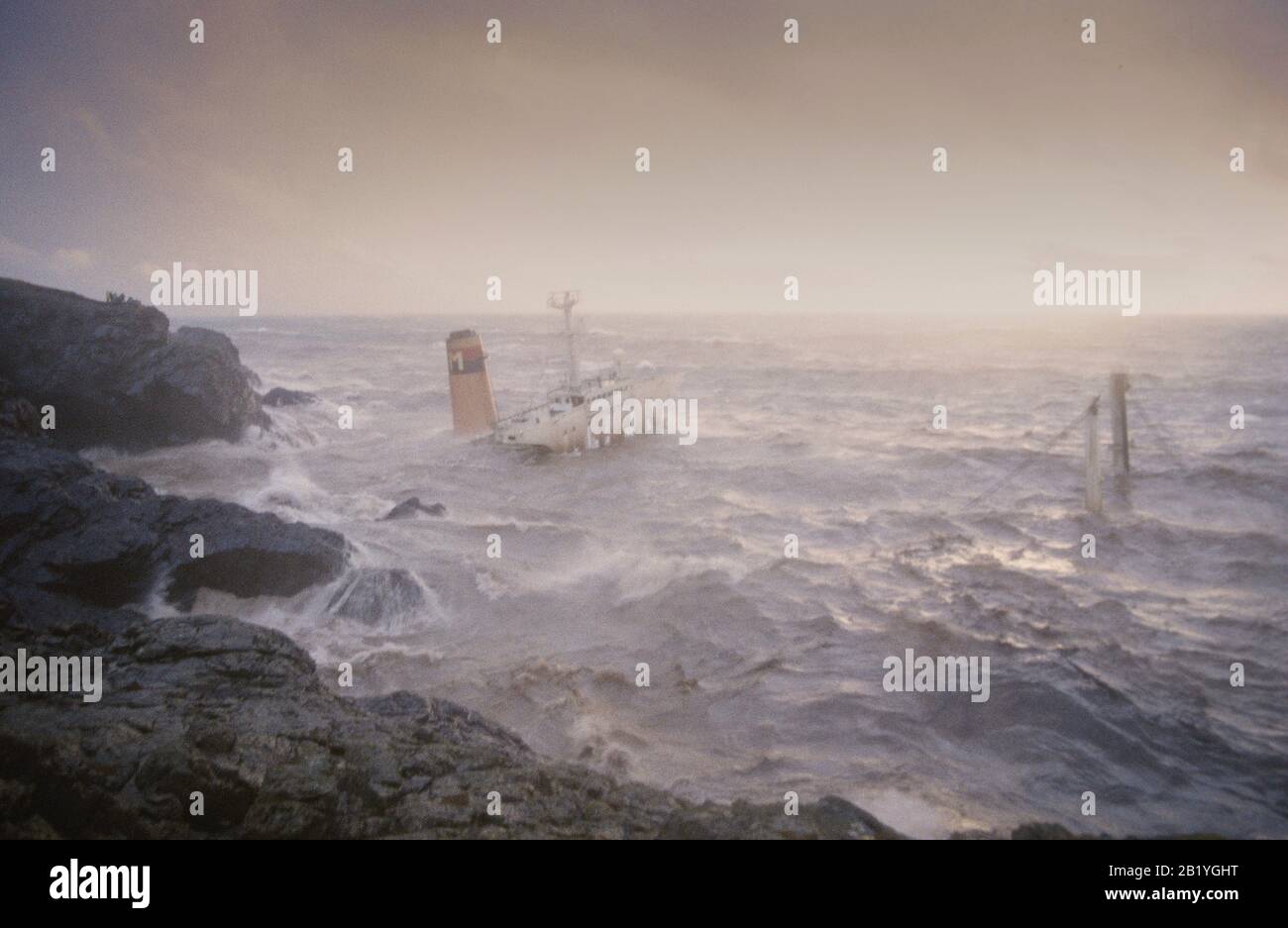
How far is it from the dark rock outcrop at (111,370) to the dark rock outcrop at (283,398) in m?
8.56

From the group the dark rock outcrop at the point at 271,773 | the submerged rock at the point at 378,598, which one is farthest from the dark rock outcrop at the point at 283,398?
the dark rock outcrop at the point at 271,773

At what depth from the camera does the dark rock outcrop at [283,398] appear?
108 feet

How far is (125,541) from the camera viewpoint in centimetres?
1105

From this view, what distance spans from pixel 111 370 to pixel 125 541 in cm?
1349

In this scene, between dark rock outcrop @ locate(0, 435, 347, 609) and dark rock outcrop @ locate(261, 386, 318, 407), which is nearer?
dark rock outcrop @ locate(0, 435, 347, 609)

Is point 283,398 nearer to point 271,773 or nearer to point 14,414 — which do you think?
point 14,414

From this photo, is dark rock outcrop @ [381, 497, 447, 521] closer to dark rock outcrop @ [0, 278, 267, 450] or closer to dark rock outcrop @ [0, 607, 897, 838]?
dark rock outcrop @ [0, 607, 897, 838]

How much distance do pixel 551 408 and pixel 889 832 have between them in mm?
23001

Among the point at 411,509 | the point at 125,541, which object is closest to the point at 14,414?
the point at 125,541

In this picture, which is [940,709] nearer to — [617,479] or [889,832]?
Result: [889,832]

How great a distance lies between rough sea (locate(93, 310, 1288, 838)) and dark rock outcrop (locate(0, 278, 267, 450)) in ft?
4.41

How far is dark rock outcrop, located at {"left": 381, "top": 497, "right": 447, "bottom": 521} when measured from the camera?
1766 centimetres

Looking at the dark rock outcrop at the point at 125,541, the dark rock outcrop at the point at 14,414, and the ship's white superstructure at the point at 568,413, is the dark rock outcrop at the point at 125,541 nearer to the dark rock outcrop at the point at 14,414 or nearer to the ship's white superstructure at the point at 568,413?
the dark rock outcrop at the point at 14,414

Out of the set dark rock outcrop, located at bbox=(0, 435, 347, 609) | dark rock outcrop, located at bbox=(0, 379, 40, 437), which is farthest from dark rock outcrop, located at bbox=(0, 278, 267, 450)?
dark rock outcrop, located at bbox=(0, 435, 347, 609)
